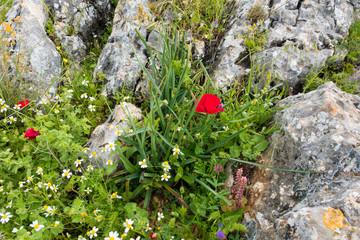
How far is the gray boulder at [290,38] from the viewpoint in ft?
11.6

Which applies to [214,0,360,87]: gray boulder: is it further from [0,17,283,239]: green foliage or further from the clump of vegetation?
[0,17,283,239]: green foliage

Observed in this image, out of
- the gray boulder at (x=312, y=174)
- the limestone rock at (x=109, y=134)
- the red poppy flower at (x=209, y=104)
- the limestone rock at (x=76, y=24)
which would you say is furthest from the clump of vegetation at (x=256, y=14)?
the limestone rock at (x=76, y=24)

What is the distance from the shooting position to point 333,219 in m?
1.57

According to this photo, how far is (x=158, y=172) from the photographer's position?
8.26ft

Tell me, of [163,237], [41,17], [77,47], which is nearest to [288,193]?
[163,237]

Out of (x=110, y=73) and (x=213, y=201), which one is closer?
(x=213, y=201)

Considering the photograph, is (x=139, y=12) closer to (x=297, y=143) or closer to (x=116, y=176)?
(x=116, y=176)

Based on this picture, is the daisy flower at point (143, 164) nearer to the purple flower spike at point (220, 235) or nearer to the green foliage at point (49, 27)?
the purple flower spike at point (220, 235)

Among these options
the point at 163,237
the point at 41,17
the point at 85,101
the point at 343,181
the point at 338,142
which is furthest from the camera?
the point at 41,17

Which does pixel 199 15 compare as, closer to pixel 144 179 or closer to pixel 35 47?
pixel 35 47

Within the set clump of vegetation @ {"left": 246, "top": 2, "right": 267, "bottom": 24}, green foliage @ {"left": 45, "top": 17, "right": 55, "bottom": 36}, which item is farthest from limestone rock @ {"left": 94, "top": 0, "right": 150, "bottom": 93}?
clump of vegetation @ {"left": 246, "top": 2, "right": 267, "bottom": 24}

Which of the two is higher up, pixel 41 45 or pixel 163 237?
pixel 41 45

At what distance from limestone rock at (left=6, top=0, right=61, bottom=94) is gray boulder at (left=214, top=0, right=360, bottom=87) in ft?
9.19

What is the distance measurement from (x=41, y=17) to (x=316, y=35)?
4.92m
